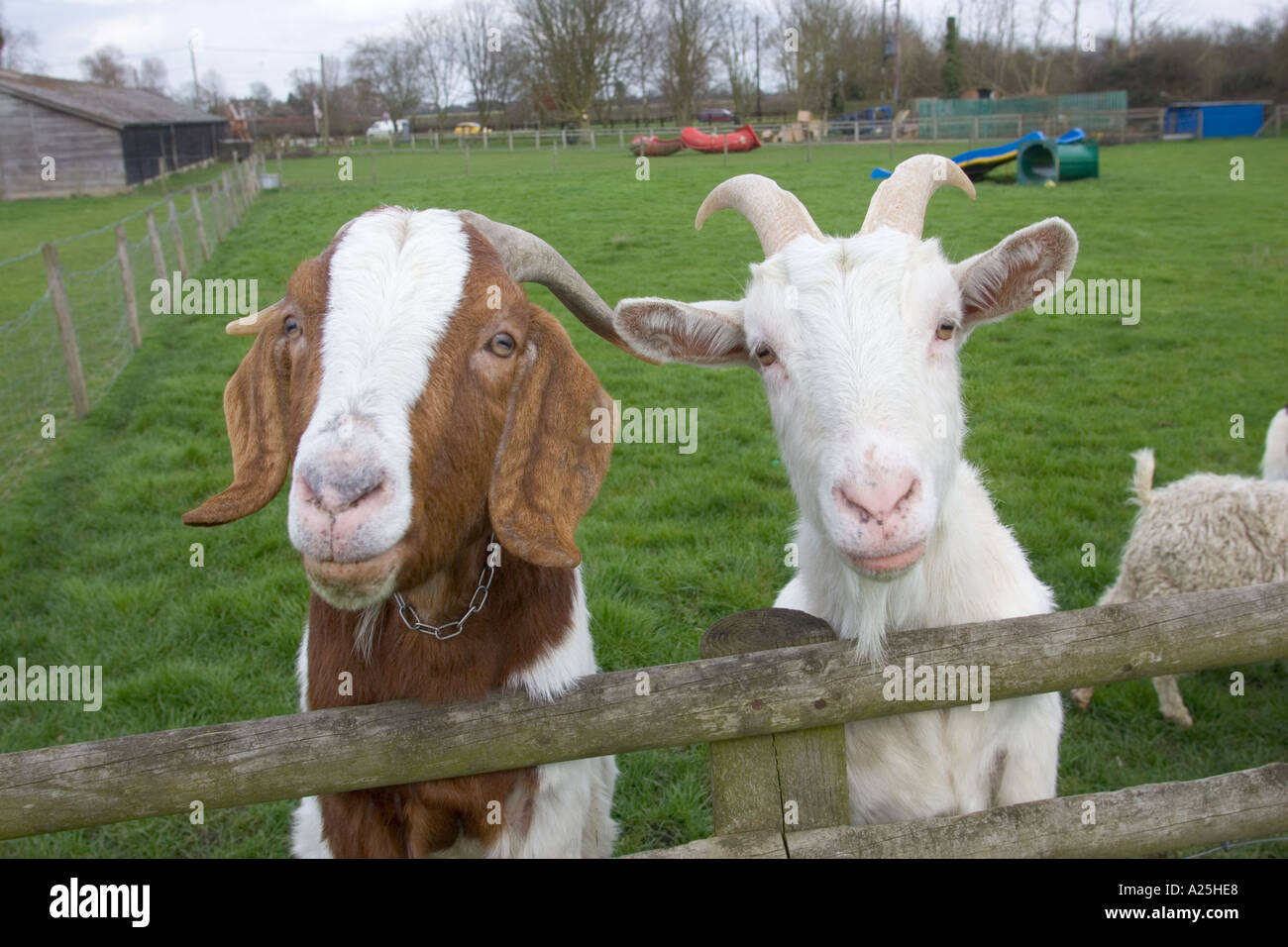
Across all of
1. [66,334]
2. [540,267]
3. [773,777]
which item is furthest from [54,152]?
[773,777]

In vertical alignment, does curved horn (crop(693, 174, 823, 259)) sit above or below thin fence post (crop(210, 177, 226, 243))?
below

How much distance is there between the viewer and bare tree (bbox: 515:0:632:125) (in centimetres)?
4097

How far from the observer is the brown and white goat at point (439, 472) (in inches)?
78.9

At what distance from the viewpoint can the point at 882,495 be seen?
202 centimetres

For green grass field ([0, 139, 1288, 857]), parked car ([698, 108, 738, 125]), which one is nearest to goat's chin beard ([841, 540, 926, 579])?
green grass field ([0, 139, 1288, 857])

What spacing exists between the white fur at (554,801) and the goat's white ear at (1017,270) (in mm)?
1381

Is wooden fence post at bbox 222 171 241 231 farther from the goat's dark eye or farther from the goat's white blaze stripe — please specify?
the goat's dark eye

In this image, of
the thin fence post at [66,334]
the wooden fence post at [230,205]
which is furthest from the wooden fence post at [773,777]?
the wooden fence post at [230,205]

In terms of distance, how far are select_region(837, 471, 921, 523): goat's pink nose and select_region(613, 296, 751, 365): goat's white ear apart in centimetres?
81

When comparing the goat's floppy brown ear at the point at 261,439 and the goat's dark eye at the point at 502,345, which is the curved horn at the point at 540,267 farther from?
the goat's floppy brown ear at the point at 261,439

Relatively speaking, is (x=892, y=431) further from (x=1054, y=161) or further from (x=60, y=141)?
(x=60, y=141)

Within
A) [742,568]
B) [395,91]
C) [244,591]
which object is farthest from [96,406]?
[395,91]

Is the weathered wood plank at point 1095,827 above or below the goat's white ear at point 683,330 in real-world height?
below
